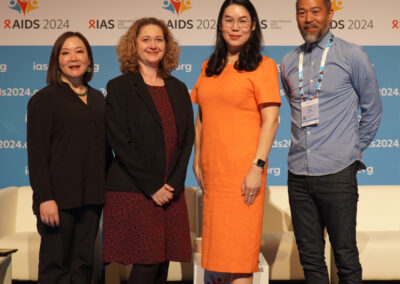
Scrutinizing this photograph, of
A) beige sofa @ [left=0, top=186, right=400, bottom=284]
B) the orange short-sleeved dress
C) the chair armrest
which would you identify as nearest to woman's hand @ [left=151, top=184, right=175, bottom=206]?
the orange short-sleeved dress

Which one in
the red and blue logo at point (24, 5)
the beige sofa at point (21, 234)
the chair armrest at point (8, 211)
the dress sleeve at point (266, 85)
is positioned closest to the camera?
the dress sleeve at point (266, 85)

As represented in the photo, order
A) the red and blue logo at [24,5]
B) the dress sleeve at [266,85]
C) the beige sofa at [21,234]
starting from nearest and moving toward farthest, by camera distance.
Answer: the dress sleeve at [266,85], the beige sofa at [21,234], the red and blue logo at [24,5]

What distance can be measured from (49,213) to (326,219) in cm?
141

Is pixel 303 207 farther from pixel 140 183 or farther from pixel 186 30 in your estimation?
pixel 186 30

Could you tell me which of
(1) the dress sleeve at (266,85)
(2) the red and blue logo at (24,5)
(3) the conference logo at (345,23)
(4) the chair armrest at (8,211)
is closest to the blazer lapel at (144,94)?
(1) the dress sleeve at (266,85)

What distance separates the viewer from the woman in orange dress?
244cm

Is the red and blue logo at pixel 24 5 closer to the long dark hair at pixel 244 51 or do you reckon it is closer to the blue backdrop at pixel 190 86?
the blue backdrop at pixel 190 86

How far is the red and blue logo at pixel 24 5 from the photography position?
4.88 meters

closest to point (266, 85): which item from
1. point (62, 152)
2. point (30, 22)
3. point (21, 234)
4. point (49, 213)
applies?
point (62, 152)

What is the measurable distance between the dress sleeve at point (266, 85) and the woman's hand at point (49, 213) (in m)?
1.15

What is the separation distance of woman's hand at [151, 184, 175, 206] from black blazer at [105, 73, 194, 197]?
0.06ft

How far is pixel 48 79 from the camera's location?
2.67 m

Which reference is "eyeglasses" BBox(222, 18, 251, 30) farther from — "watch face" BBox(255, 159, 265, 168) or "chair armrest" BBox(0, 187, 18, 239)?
"chair armrest" BBox(0, 187, 18, 239)

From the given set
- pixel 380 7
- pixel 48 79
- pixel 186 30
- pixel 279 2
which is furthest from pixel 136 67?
pixel 380 7
